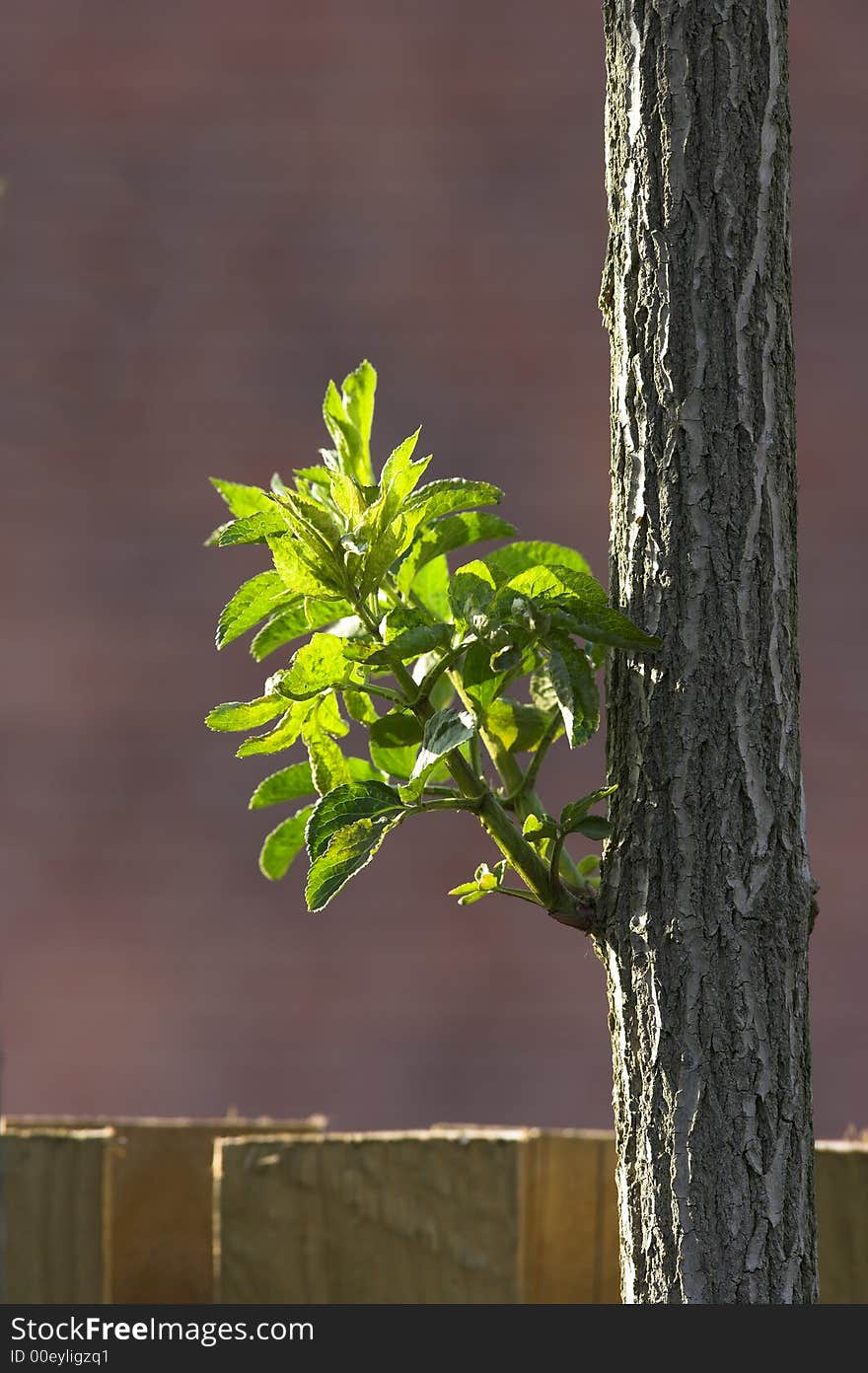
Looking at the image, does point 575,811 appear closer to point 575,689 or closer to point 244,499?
point 575,689

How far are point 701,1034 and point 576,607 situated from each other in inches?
4.8

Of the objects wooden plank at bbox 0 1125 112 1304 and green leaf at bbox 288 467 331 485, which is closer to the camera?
green leaf at bbox 288 467 331 485

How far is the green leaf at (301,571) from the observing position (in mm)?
408

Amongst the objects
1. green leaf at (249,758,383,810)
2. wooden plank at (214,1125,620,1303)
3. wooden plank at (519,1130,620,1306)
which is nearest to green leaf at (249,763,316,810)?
green leaf at (249,758,383,810)

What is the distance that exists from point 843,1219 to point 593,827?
0.38m

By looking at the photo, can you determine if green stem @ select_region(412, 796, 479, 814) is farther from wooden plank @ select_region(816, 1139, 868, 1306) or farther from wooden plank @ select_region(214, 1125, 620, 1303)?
wooden plank @ select_region(816, 1139, 868, 1306)

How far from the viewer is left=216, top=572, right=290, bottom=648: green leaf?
0.44 metres

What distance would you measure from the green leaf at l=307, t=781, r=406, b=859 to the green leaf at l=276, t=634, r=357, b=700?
30mm

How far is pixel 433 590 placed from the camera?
48cm

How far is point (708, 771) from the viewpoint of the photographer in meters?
0.39

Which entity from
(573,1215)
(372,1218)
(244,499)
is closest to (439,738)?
(244,499)
